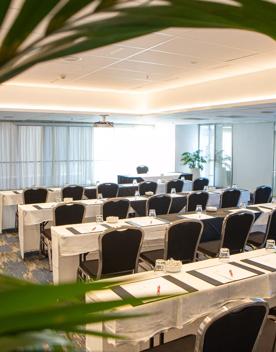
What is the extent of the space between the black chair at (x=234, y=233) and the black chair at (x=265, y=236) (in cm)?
30

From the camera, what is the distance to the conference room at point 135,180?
0.50m

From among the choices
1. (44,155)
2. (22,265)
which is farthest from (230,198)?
(44,155)

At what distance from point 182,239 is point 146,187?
4.37 metres

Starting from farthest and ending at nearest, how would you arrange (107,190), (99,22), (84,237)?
(107,190)
(84,237)
(99,22)

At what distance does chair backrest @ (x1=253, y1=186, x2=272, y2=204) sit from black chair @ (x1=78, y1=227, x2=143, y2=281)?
435cm

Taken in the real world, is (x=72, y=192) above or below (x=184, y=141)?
below

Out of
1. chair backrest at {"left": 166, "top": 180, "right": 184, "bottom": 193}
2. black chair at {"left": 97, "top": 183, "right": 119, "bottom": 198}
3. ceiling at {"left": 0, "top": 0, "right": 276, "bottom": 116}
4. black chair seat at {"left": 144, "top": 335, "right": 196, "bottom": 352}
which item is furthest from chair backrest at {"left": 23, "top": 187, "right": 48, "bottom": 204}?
black chair seat at {"left": 144, "top": 335, "right": 196, "bottom": 352}

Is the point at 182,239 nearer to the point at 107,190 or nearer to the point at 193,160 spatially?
the point at 107,190

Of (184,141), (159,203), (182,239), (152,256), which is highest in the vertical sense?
(184,141)

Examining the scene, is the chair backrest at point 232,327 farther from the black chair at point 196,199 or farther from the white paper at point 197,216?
the black chair at point 196,199

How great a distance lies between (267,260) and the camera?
3.44 metres

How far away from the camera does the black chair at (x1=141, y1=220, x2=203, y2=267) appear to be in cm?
416

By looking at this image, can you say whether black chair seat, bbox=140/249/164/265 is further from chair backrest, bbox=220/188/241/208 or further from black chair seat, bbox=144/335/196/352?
chair backrest, bbox=220/188/241/208

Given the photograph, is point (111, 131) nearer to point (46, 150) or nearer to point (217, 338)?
point (46, 150)
